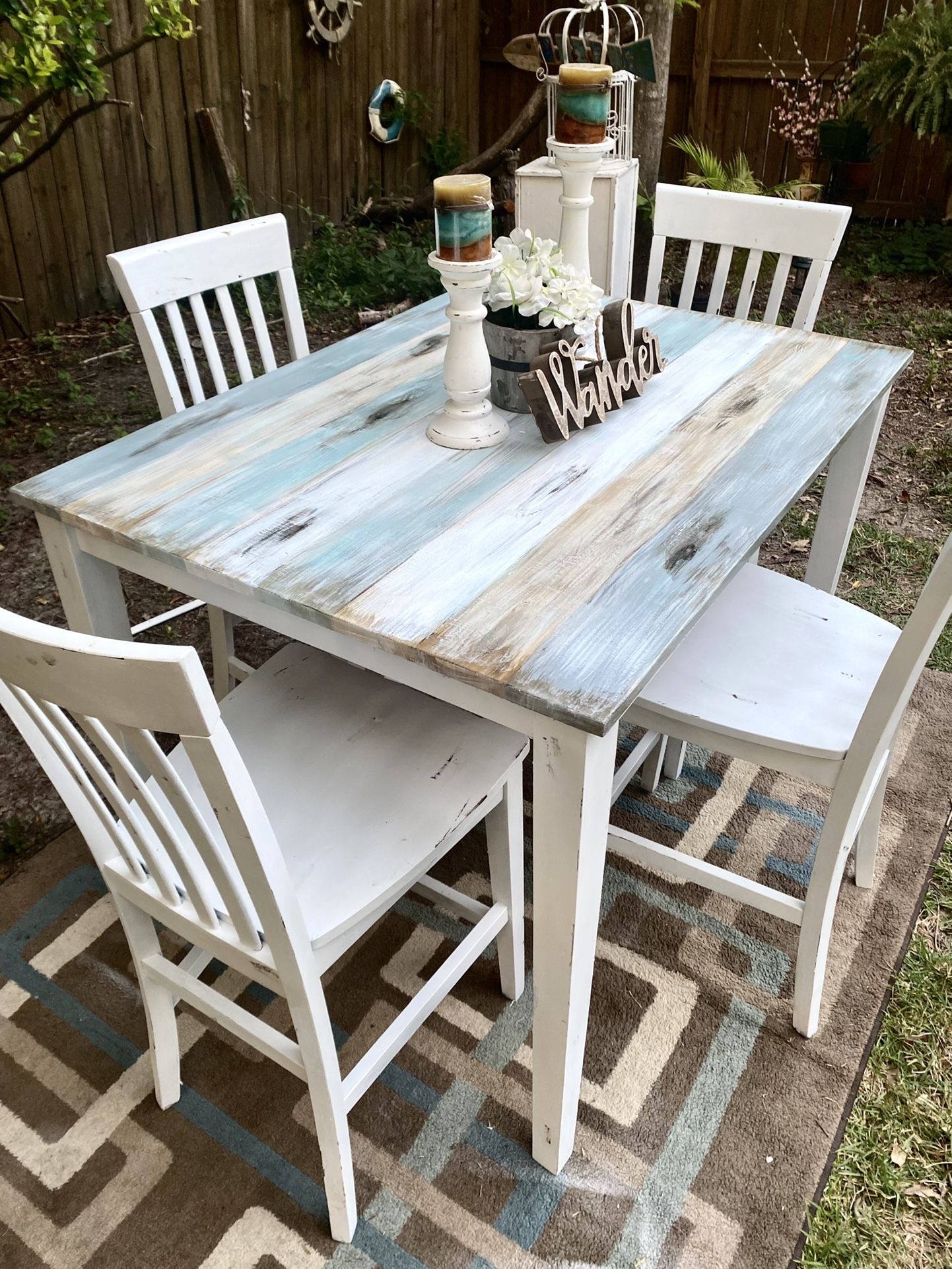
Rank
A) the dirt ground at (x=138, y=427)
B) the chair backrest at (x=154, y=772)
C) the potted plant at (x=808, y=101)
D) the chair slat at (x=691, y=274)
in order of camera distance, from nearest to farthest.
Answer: the chair backrest at (x=154, y=772), the chair slat at (x=691, y=274), the dirt ground at (x=138, y=427), the potted plant at (x=808, y=101)

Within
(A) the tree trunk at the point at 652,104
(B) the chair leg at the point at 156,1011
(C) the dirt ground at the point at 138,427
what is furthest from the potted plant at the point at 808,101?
(B) the chair leg at the point at 156,1011

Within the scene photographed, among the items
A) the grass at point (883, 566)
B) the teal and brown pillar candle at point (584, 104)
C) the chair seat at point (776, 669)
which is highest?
the teal and brown pillar candle at point (584, 104)

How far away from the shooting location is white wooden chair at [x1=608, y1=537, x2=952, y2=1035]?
1.31 meters

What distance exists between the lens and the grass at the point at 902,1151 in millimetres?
1271

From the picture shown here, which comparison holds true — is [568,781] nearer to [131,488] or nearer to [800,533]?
[131,488]

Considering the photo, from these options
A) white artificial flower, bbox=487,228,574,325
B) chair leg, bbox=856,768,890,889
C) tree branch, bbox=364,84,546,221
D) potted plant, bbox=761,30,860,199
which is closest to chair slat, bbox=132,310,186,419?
white artificial flower, bbox=487,228,574,325

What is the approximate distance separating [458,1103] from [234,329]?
142 centimetres

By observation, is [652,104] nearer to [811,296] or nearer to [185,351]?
[811,296]

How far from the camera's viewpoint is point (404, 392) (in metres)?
1.62

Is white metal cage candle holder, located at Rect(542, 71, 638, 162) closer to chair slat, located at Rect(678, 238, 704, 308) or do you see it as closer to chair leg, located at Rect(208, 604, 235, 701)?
chair slat, located at Rect(678, 238, 704, 308)

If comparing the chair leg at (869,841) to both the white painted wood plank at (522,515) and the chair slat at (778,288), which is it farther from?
the chair slat at (778,288)

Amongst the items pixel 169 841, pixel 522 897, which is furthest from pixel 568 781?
pixel 522 897

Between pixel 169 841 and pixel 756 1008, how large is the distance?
1041 mm

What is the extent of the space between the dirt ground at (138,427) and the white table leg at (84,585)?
67cm
